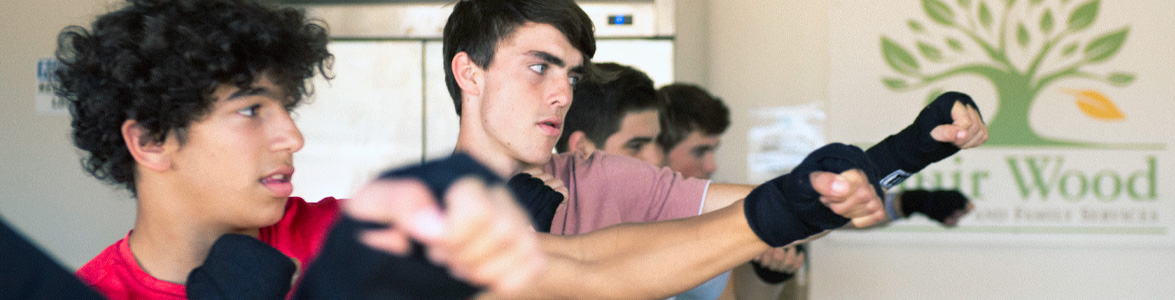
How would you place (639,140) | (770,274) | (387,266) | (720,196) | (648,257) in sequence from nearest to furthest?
1. (387,266)
2. (648,257)
3. (720,196)
4. (770,274)
5. (639,140)

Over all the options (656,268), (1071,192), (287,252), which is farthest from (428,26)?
(1071,192)

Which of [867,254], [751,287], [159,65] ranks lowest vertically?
[867,254]

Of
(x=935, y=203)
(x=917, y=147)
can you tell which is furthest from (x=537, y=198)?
(x=935, y=203)

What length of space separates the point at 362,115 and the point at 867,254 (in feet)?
5.47

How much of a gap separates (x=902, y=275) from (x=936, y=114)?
1737 millimetres

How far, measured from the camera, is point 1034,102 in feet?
8.36

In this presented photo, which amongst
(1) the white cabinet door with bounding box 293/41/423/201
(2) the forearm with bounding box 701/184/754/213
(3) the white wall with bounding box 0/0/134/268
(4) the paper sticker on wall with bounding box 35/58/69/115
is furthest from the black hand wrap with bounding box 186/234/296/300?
(4) the paper sticker on wall with bounding box 35/58/69/115

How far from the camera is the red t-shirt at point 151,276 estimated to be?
880 mm

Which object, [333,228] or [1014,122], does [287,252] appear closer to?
[333,228]

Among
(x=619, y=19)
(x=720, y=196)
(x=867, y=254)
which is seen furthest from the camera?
(x=867, y=254)

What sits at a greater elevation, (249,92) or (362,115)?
(249,92)

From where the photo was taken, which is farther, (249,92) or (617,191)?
(617,191)

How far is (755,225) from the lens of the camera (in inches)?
29.5

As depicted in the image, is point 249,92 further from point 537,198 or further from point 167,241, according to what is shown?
point 537,198
